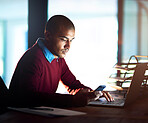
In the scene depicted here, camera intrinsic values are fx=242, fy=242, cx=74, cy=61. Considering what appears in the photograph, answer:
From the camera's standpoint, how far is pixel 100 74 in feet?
15.0

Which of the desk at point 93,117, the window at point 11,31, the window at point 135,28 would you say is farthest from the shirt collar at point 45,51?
the window at point 11,31

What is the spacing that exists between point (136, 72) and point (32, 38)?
1419mm

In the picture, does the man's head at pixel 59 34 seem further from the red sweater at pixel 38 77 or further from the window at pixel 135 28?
the window at pixel 135 28

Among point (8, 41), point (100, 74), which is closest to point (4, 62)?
point (8, 41)

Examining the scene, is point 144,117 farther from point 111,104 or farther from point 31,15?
point 31,15

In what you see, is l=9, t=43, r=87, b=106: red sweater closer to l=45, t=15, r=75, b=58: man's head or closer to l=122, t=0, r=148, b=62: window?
l=45, t=15, r=75, b=58: man's head

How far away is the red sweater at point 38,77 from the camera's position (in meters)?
1.33

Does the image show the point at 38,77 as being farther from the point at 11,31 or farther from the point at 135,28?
the point at 11,31

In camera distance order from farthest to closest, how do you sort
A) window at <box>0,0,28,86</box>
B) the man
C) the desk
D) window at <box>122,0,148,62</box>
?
window at <box>0,0,28,86</box> < window at <box>122,0,148,62</box> < the man < the desk

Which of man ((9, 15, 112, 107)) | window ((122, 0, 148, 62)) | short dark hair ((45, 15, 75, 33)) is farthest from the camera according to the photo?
window ((122, 0, 148, 62))

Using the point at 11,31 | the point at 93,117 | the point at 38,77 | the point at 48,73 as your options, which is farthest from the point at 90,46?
the point at 93,117

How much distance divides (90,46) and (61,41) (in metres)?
3.08

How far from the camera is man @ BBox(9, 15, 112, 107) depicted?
4.27ft

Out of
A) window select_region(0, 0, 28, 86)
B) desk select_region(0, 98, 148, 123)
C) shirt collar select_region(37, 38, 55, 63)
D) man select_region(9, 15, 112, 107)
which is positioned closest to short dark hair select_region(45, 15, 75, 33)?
man select_region(9, 15, 112, 107)
